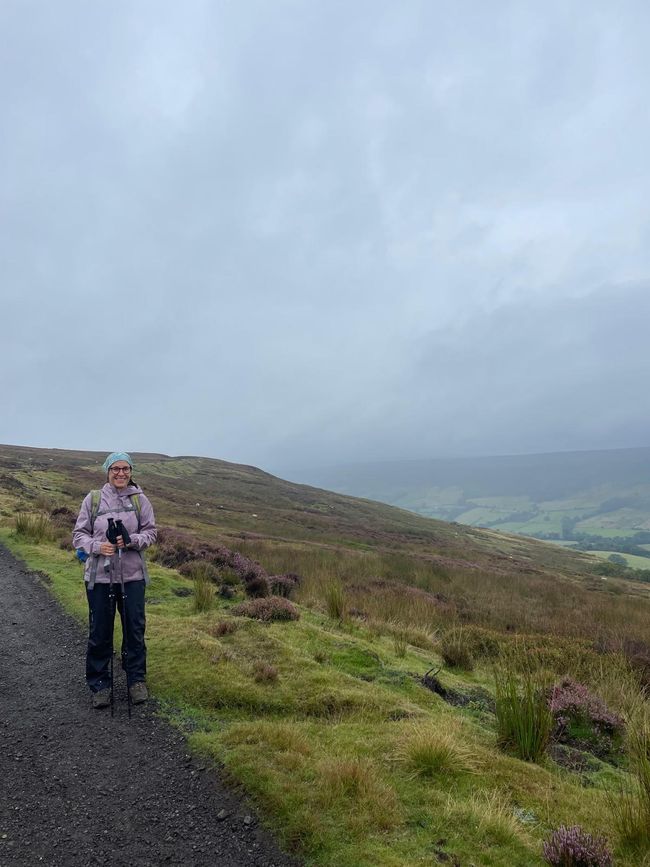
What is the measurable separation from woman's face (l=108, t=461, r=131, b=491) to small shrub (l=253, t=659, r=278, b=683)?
318cm

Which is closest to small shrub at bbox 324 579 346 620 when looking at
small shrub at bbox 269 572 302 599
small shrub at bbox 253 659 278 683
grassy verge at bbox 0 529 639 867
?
grassy verge at bbox 0 529 639 867

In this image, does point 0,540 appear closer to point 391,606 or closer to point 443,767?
point 391,606

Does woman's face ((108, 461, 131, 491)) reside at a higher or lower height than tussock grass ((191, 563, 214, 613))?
higher

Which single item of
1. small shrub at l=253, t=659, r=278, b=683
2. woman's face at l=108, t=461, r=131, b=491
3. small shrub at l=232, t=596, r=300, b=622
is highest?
woman's face at l=108, t=461, r=131, b=491

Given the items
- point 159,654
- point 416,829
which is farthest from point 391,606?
point 416,829

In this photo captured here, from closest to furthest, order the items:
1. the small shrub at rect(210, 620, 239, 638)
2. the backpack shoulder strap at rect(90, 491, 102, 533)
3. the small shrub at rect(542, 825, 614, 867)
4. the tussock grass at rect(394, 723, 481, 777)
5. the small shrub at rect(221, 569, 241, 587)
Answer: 1. the small shrub at rect(542, 825, 614, 867)
2. the tussock grass at rect(394, 723, 481, 777)
3. the backpack shoulder strap at rect(90, 491, 102, 533)
4. the small shrub at rect(210, 620, 239, 638)
5. the small shrub at rect(221, 569, 241, 587)

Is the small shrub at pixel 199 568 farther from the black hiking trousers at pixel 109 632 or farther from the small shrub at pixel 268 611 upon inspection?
the black hiking trousers at pixel 109 632

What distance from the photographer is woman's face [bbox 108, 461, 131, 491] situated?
673cm

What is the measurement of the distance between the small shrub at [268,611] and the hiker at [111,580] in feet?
11.4

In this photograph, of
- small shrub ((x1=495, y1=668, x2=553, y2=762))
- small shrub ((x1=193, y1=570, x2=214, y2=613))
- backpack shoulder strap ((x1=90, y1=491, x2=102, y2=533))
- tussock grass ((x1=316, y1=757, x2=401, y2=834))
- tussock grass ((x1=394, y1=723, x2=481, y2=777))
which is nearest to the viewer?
tussock grass ((x1=316, y1=757, x2=401, y2=834))

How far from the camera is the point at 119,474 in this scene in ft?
22.2

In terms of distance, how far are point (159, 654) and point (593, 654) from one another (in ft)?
28.2

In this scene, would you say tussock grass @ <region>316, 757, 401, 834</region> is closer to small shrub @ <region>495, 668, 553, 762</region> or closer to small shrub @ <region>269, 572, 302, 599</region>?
small shrub @ <region>495, 668, 553, 762</region>

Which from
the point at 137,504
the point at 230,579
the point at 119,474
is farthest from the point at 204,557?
the point at 119,474
